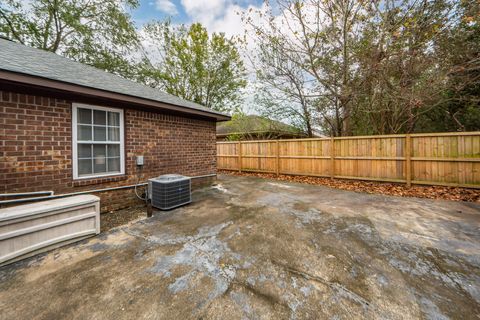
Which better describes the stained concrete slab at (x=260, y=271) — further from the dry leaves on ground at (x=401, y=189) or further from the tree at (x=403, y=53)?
the tree at (x=403, y=53)

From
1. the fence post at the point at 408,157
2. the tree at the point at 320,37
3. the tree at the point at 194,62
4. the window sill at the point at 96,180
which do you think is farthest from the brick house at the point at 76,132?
the tree at the point at 194,62

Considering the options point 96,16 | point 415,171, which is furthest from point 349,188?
point 96,16

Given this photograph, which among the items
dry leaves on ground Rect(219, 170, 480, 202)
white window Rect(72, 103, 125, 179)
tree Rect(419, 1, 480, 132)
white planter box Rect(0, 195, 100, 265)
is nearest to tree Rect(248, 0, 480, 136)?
tree Rect(419, 1, 480, 132)

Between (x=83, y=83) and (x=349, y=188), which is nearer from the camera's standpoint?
(x=83, y=83)

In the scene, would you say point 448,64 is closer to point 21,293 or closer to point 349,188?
point 349,188

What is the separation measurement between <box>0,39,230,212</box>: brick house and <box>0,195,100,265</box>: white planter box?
99 cm

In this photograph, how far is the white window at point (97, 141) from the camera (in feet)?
12.3

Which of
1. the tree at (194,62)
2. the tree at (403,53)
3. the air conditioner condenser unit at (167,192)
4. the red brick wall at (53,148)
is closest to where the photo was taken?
the red brick wall at (53,148)

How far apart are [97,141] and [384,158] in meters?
8.66

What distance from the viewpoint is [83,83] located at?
11.5ft

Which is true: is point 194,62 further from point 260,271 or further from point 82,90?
point 260,271

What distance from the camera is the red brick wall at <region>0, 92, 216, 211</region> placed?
3.05 metres

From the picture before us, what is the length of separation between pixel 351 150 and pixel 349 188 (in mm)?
1619

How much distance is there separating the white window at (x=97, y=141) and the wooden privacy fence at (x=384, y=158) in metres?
6.65
